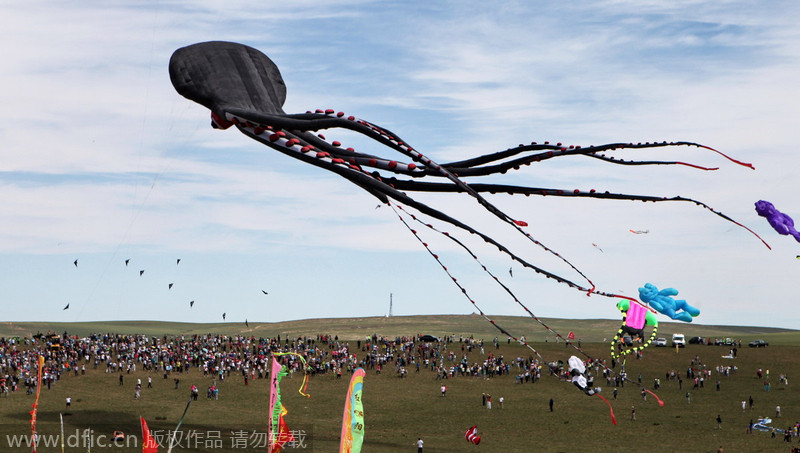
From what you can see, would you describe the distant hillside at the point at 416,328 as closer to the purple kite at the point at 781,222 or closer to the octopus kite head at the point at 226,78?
the octopus kite head at the point at 226,78

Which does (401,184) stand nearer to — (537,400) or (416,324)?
(537,400)

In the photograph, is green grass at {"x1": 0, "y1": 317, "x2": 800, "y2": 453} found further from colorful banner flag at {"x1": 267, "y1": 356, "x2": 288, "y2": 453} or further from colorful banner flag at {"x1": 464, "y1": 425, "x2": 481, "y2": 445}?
colorful banner flag at {"x1": 267, "y1": 356, "x2": 288, "y2": 453}

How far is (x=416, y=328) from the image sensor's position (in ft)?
427

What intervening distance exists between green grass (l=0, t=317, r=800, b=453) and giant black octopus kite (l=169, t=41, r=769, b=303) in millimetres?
22845

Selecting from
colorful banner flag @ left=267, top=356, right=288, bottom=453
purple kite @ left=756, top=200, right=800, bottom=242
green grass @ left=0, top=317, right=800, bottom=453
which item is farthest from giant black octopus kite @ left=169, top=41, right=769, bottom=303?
green grass @ left=0, top=317, right=800, bottom=453

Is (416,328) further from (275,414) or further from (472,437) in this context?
(275,414)

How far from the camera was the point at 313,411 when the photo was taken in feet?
164

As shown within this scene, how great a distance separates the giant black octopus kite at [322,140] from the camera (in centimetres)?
1392

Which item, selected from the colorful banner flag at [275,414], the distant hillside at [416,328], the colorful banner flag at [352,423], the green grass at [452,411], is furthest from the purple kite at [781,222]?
the distant hillside at [416,328]

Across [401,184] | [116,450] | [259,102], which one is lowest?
[116,450]

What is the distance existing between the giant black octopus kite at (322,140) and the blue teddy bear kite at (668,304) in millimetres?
13446

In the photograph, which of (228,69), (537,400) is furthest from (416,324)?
(228,69)

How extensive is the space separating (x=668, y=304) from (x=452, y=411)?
79.9ft

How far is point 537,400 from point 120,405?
84.5 ft
